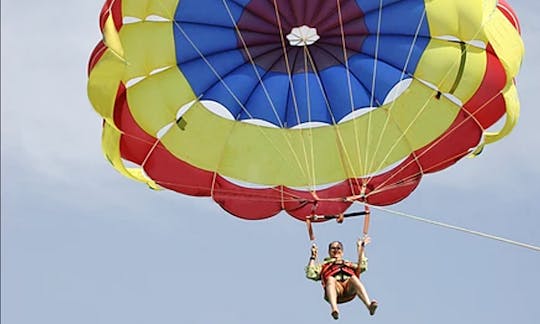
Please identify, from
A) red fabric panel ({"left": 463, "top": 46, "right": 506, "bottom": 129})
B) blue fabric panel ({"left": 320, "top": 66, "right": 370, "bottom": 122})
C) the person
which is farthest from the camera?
blue fabric panel ({"left": 320, "top": 66, "right": 370, "bottom": 122})

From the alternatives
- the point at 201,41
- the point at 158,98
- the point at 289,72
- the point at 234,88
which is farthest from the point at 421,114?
the point at 158,98

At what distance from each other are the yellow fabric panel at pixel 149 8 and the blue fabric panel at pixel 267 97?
3.89 feet

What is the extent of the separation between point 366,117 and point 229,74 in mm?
1401

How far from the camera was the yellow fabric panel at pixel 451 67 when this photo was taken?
1185 centimetres

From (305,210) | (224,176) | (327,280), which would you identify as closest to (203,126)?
(224,176)

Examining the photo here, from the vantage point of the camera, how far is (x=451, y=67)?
39.1 ft

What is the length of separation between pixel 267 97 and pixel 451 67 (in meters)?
1.79

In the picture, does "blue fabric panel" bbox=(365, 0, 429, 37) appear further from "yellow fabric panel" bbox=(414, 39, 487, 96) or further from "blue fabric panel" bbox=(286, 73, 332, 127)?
"blue fabric panel" bbox=(286, 73, 332, 127)

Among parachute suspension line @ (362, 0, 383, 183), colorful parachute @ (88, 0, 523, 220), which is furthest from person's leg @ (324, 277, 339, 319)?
parachute suspension line @ (362, 0, 383, 183)

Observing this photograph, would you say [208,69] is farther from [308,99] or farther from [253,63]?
[308,99]

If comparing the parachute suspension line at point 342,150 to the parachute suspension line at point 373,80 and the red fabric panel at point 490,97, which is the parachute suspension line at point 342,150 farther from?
the red fabric panel at point 490,97

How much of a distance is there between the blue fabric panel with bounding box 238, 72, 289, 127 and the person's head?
171 centimetres

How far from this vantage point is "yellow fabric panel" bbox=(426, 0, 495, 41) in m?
11.5

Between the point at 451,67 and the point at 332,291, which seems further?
the point at 451,67
